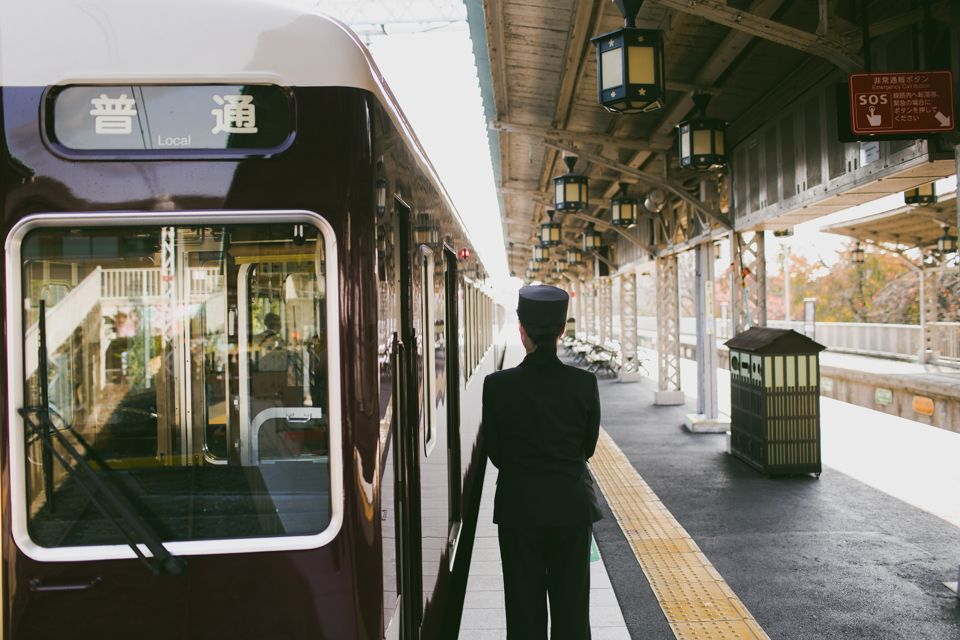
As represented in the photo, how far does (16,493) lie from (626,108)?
4163 mm

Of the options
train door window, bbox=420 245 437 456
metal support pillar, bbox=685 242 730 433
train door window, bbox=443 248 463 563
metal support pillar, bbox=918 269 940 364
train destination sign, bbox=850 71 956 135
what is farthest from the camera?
metal support pillar, bbox=918 269 940 364

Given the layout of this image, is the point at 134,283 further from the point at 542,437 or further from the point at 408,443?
the point at 542,437

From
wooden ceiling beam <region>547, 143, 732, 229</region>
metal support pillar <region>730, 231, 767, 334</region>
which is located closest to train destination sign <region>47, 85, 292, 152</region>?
wooden ceiling beam <region>547, 143, 732, 229</region>

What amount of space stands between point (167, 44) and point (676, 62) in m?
6.15

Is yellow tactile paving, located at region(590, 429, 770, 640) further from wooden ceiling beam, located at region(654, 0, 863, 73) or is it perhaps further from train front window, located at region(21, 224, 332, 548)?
wooden ceiling beam, located at region(654, 0, 863, 73)

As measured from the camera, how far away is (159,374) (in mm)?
1979

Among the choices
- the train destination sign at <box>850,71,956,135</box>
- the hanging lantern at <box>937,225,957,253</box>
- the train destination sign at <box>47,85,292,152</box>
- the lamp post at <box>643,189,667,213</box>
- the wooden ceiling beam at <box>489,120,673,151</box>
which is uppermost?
the wooden ceiling beam at <box>489,120,673,151</box>

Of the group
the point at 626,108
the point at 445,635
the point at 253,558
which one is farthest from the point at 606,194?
the point at 253,558

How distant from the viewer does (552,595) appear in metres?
2.61

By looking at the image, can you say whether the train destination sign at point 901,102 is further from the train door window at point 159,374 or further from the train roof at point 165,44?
the train door window at point 159,374

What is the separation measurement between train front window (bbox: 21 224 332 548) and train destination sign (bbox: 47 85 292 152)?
224 mm

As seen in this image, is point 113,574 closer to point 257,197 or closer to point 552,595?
point 257,197

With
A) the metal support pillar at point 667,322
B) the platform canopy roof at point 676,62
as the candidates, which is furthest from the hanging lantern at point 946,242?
the platform canopy roof at point 676,62

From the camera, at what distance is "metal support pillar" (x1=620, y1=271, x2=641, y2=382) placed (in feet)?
58.2
